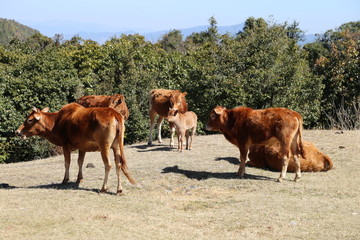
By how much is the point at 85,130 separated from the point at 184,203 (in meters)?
3.03

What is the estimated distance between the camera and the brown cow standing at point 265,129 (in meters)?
14.3

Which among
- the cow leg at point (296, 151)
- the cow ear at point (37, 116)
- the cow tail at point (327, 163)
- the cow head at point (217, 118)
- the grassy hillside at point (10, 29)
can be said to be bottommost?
the cow tail at point (327, 163)

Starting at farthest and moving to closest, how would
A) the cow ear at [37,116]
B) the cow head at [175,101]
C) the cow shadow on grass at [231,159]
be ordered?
the cow head at [175,101] → the cow shadow on grass at [231,159] → the cow ear at [37,116]

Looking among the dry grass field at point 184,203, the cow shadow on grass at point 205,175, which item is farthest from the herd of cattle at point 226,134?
the dry grass field at point 184,203

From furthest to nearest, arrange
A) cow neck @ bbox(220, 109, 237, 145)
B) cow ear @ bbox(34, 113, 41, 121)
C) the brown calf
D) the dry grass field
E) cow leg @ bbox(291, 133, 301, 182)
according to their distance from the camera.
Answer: the brown calf < cow neck @ bbox(220, 109, 237, 145) < cow leg @ bbox(291, 133, 301, 182) < cow ear @ bbox(34, 113, 41, 121) < the dry grass field

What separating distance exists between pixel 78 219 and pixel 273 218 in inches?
157

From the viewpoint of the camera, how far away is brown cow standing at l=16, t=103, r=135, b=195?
41.0 ft

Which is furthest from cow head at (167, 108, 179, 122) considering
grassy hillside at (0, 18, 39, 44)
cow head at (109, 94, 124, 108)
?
grassy hillside at (0, 18, 39, 44)

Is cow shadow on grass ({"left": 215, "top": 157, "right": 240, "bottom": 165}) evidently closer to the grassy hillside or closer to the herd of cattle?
the herd of cattle

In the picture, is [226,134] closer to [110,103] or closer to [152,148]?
[152,148]

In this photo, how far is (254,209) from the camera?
37.8 feet

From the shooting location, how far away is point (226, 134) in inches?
613

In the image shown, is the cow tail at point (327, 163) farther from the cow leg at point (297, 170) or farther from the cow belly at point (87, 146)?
the cow belly at point (87, 146)

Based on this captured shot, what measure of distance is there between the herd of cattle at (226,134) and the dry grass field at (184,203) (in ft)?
1.82
